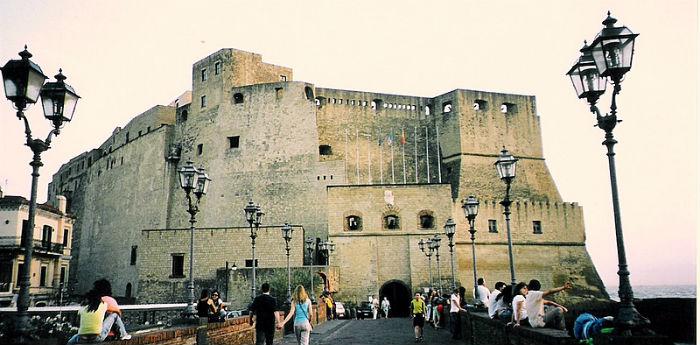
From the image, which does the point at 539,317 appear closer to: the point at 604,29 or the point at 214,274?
the point at 604,29

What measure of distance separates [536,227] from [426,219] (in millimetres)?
7860

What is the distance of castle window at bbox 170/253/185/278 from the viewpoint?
2883cm

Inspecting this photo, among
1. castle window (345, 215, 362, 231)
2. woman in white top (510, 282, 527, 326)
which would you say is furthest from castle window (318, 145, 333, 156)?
woman in white top (510, 282, 527, 326)

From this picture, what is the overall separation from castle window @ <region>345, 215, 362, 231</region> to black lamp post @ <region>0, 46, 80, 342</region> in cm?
2251

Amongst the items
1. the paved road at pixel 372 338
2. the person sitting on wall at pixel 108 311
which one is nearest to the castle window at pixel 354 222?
the paved road at pixel 372 338

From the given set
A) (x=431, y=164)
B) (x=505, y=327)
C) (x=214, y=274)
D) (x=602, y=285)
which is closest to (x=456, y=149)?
(x=431, y=164)

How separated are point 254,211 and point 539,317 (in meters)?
9.69

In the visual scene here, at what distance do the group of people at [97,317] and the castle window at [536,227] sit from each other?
29672 millimetres

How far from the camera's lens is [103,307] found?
616cm

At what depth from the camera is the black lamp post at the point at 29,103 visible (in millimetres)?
5812

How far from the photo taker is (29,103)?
20.9 feet

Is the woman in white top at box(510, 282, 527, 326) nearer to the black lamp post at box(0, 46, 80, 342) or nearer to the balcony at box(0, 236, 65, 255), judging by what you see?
the black lamp post at box(0, 46, 80, 342)

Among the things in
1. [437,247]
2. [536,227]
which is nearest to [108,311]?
[437,247]

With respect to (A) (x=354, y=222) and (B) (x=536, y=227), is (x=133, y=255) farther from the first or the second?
(B) (x=536, y=227)
